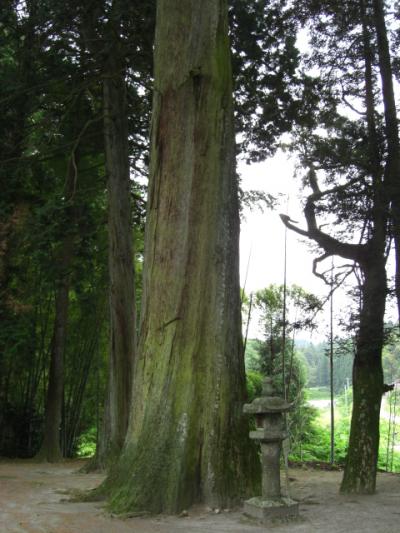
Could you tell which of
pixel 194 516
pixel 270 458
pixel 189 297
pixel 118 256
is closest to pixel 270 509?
pixel 270 458

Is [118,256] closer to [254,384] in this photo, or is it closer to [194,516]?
[194,516]

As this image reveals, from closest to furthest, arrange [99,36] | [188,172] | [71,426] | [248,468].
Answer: [248,468]
[188,172]
[99,36]
[71,426]

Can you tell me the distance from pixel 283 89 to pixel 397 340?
504 cm

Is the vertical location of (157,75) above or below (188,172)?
above

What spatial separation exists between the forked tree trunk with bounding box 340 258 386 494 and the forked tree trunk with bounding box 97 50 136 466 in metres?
3.98

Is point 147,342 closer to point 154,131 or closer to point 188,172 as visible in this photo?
point 188,172

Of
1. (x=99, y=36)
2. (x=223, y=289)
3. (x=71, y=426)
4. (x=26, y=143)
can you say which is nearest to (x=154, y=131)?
(x=223, y=289)

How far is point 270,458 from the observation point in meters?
5.08

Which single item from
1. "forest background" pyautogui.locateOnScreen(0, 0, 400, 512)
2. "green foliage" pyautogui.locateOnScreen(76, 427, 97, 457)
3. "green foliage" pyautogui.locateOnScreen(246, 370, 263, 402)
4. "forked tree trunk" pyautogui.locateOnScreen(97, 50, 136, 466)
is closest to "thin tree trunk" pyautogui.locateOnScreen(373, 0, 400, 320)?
"forest background" pyautogui.locateOnScreen(0, 0, 400, 512)

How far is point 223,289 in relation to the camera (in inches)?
232

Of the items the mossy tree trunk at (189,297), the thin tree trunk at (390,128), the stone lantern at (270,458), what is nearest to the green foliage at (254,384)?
the thin tree trunk at (390,128)

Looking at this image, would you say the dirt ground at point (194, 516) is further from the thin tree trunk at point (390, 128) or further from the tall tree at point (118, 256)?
the thin tree trunk at point (390, 128)

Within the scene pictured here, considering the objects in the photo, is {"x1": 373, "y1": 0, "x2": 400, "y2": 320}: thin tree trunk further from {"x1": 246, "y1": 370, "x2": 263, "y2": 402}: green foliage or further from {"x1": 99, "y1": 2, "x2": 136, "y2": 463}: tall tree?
{"x1": 246, "y1": 370, "x2": 263, "y2": 402}: green foliage

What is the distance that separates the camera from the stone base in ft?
16.0
